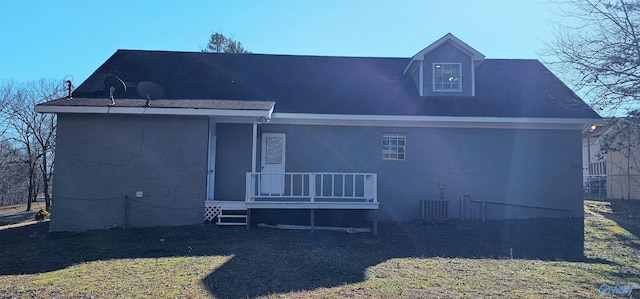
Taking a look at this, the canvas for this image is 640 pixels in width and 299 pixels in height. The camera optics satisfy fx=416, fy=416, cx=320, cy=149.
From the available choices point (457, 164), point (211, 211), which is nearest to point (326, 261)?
point (211, 211)

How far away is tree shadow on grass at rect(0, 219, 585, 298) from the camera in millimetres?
6234

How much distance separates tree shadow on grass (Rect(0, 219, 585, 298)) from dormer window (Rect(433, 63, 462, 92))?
4.04m

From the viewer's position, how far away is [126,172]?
9812 millimetres

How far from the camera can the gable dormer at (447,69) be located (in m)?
12.3

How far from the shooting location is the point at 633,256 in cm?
807

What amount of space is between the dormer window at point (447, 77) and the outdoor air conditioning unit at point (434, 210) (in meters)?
3.49

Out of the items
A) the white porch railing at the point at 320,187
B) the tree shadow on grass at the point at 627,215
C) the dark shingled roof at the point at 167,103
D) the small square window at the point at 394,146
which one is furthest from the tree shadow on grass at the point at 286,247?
the dark shingled roof at the point at 167,103

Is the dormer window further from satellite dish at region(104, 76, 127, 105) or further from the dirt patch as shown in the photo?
the dirt patch

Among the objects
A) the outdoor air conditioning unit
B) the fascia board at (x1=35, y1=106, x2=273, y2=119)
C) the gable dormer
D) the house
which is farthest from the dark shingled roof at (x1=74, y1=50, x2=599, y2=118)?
the outdoor air conditioning unit

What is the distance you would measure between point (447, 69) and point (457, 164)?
9.67ft

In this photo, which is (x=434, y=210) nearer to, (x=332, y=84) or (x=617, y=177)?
(x=332, y=84)

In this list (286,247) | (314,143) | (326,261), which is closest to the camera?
(326,261)

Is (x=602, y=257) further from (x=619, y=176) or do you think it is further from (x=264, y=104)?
(x=619, y=176)

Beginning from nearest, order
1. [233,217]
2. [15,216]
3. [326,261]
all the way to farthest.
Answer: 1. [326,261]
2. [233,217]
3. [15,216]
